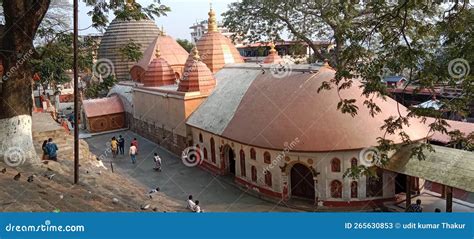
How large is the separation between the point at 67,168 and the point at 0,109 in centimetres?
316

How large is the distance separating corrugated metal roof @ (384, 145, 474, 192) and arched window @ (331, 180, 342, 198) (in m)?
1.80

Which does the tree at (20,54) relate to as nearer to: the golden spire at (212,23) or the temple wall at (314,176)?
the temple wall at (314,176)

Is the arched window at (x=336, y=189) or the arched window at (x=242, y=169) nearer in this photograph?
the arched window at (x=336, y=189)

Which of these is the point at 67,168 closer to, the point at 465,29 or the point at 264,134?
the point at 264,134

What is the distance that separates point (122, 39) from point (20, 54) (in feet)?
100

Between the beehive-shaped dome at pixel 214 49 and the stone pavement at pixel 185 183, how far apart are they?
629cm

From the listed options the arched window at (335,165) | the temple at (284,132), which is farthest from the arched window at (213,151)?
the arched window at (335,165)

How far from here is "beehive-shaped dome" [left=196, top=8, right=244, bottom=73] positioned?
87.6 ft

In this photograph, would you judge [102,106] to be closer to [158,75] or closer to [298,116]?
[158,75]

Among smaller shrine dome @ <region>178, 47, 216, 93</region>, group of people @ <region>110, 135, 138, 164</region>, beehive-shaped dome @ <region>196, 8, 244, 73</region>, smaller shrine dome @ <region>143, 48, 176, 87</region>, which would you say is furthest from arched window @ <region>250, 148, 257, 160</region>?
smaller shrine dome @ <region>143, 48, 176, 87</region>

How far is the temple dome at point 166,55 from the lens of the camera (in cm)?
3275

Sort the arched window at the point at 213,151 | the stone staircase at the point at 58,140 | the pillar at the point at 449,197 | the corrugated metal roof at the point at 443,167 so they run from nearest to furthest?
the corrugated metal roof at the point at 443,167 → the pillar at the point at 449,197 → the stone staircase at the point at 58,140 → the arched window at the point at 213,151

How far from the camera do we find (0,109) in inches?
428

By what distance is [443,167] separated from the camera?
13438mm
